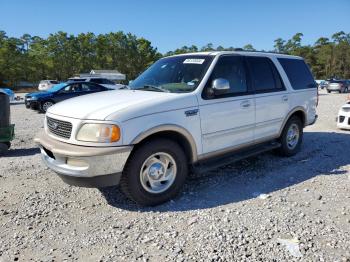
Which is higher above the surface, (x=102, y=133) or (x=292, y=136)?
(x=102, y=133)

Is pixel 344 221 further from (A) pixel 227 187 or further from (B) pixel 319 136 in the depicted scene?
(B) pixel 319 136

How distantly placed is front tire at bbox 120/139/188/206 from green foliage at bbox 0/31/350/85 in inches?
1886

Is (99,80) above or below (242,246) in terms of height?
above

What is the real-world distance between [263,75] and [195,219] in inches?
115

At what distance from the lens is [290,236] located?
3359 millimetres

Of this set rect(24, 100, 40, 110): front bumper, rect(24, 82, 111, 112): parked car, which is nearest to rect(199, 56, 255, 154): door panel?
rect(24, 82, 111, 112): parked car

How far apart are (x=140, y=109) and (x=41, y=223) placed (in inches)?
68.5

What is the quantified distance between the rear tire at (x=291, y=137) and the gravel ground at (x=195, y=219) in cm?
69

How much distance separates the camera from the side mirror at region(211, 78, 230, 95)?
4.29 meters

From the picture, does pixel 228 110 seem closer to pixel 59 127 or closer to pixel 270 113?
A: pixel 270 113

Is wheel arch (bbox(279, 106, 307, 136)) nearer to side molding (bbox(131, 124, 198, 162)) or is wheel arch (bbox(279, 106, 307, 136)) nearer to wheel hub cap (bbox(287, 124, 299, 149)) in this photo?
wheel hub cap (bbox(287, 124, 299, 149))

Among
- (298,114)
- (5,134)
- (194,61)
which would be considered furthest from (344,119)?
(5,134)

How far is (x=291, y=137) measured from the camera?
20.8 feet

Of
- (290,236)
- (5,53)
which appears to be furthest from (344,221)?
(5,53)
